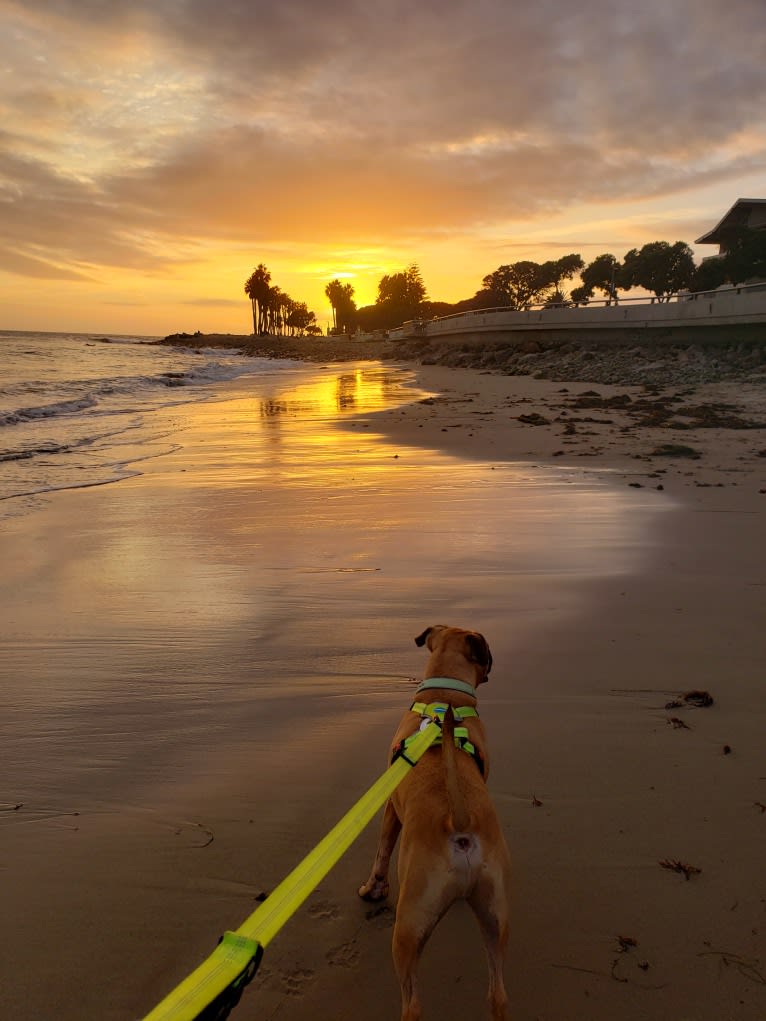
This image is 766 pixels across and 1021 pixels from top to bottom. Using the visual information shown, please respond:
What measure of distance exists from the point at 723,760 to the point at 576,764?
65 cm

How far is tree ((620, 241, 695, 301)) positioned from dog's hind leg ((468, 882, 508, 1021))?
54550mm

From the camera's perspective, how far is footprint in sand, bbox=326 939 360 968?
223cm

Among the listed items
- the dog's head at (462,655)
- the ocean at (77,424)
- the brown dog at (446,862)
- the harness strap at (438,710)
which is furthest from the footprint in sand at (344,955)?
the ocean at (77,424)

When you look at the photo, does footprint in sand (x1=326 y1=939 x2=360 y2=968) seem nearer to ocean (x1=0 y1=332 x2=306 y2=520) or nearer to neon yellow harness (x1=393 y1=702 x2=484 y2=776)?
neon yellow harness (x1=393 y1=702 x2=484 y2=776)

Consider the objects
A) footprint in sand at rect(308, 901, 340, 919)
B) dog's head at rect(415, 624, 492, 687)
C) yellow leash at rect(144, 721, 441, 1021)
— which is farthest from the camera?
dog's head at rect(415, 624, 492, 687)

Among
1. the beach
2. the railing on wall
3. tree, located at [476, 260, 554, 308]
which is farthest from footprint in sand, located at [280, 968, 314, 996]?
tree, located at [476, 260, 554, 308]

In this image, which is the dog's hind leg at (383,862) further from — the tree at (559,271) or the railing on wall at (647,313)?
the tree at (559,271)

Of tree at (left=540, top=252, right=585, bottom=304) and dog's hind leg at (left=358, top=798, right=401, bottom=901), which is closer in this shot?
dog's hind leg at (left=358, top=798, right=401, bottom=901)

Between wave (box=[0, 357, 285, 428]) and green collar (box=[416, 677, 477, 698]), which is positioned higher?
green collar (box=[416, 677, 477, 698])

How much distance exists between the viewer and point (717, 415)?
14.2m

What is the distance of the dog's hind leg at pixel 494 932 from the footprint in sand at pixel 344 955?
47 centimetres

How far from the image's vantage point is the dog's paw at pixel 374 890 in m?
2.51

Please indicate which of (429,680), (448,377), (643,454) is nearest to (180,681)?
(429,680)

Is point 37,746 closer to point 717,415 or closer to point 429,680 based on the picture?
point 429,680
